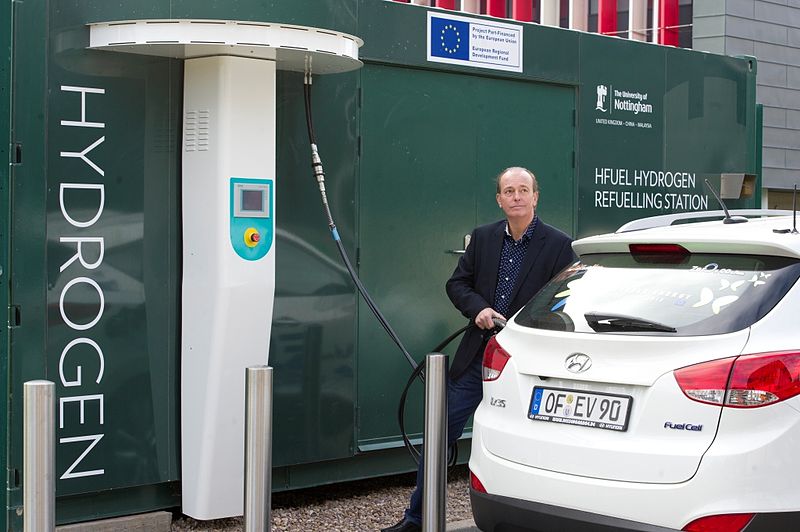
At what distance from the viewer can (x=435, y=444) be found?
554 cm

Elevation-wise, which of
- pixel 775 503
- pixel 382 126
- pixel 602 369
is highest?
pixel 382 126

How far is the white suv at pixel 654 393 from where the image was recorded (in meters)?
4.18

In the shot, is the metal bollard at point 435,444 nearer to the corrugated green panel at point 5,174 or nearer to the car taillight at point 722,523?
the car taillight at point 722,523

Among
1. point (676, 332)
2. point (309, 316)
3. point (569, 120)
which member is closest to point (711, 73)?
point (569, 120)

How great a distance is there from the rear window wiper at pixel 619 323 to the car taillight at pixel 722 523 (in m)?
0.71

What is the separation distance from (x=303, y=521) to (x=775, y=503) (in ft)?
11.4

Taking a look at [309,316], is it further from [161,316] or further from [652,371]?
[652,371]

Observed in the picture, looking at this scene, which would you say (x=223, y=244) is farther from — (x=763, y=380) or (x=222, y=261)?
(x=763, y=380)

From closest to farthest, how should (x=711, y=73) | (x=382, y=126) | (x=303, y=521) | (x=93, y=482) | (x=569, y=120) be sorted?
(x=93, y=482)
(x=303, y=521)
(x=382, y=126)
(x=569, y=120)
(x=711, y=73)

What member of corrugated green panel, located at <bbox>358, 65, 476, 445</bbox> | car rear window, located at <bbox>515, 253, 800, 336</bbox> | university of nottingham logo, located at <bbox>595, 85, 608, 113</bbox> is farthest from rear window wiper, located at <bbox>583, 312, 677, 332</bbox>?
university of nottingham logo, located at <bbox>595, 85, 608, 113</bbox>

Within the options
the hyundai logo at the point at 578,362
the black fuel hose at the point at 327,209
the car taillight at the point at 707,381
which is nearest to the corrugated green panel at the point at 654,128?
the black fuel hose at the point at 327,209

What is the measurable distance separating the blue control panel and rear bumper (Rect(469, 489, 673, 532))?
218 cm

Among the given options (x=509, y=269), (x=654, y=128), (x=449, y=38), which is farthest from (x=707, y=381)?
(x=654, y=128)

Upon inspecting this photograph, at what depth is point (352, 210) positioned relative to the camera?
7422mm
